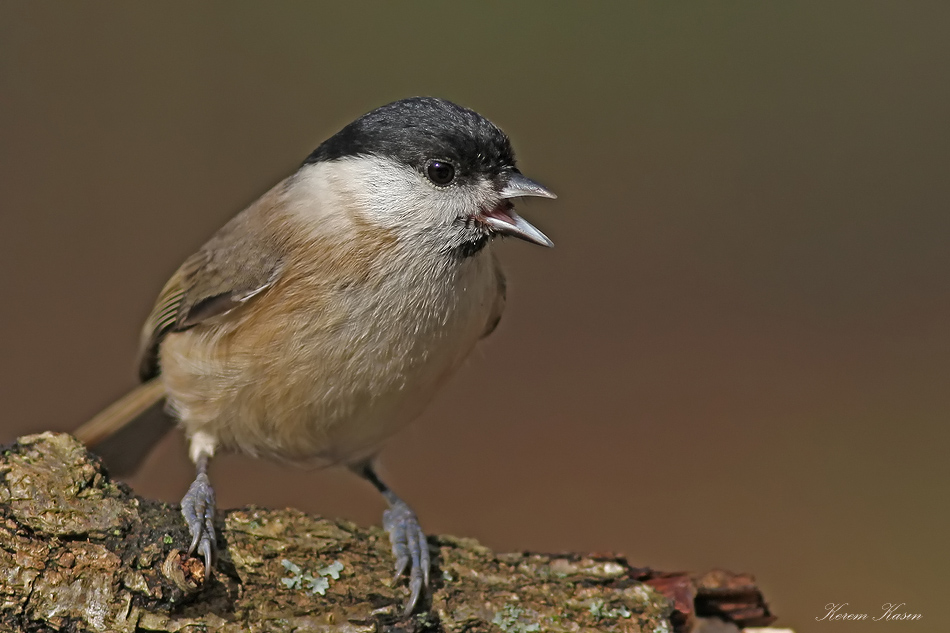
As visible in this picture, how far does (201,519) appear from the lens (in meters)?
1.86

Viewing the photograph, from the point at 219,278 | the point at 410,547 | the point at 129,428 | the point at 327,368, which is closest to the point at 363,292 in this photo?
the point at 327,368

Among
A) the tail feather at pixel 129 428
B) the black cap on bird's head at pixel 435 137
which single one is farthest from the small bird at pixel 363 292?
the tail feather at pixel 129 428

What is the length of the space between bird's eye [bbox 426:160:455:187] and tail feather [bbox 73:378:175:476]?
121 centimetres

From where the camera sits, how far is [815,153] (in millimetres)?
5191

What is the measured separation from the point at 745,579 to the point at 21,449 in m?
1.73

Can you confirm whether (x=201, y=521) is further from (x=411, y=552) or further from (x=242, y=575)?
(x=411, y=552)

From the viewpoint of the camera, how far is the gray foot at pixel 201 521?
5.81 ft

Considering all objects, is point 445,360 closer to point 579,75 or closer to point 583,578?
point 583,578

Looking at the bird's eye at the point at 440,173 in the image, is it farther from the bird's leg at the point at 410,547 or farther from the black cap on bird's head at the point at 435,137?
the bird's leg at the point at 410,547

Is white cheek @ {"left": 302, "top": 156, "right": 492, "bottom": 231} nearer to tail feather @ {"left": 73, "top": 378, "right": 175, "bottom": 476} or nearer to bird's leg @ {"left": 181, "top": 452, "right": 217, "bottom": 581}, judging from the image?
bird's leg @ {"left": 181, "top": 452, "right": 217, "bottom": 581}

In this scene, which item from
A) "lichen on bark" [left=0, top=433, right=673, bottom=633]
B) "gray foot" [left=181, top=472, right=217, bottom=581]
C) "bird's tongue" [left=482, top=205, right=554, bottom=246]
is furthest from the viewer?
"bird's tongue" [left=482, top=205, right=554, bottom=246]

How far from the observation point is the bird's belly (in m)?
2.08

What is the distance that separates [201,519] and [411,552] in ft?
1.69

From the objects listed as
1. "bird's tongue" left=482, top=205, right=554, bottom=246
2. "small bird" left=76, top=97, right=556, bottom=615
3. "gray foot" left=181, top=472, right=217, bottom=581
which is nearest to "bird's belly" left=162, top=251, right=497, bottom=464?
"small bird" left=76, top=97, right=556, bottom=615
